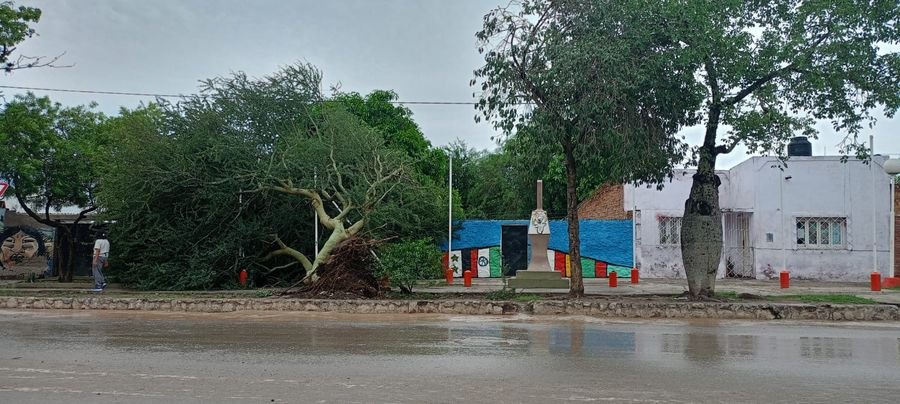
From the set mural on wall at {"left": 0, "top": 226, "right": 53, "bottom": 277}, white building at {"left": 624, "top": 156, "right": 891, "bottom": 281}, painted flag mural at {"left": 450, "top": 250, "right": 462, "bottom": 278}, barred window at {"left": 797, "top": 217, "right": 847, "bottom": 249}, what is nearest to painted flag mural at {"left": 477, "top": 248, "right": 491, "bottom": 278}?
painted flag mural at {"left": 450, "top": 250, "right": 462, "bottom": 278}

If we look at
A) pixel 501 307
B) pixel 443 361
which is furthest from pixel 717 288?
pixel 443 361

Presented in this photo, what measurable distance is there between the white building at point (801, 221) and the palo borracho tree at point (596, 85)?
342 inches

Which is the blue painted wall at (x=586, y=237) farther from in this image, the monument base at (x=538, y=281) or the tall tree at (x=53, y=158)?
the tall tree at (x=53, y=158)

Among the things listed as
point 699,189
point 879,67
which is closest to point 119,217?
point 699,189

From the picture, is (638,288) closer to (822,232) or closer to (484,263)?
(484,263)

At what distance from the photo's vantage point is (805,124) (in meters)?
13.6

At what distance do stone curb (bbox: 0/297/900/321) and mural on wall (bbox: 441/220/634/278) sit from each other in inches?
384

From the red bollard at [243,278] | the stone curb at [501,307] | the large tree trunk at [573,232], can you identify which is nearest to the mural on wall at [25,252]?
the red bollard at [243,278]

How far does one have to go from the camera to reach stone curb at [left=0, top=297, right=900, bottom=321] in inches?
511

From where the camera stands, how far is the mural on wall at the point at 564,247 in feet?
76.6

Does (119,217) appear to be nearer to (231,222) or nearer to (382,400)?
(231,222)

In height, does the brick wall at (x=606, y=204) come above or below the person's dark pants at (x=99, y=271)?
above

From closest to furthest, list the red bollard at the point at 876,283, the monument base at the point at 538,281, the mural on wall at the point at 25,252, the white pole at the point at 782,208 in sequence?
1. the red bollard at the point at 876,283
2. the monument base at the point at 538,281
3. the white pole at the point at 782,208
4. the mural on wall at the point at 25,252

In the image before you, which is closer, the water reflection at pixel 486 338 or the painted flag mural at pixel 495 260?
the water reflection at pixel 486 338
